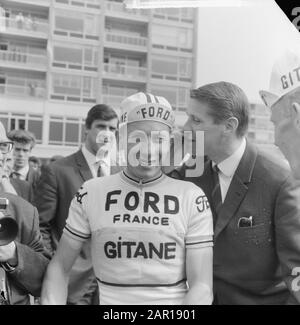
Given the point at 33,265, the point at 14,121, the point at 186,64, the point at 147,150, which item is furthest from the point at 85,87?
the point at 33,265

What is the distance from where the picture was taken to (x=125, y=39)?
1617 millimetres

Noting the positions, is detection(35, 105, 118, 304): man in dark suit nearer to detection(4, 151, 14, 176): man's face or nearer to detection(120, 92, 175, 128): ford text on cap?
detection(4, 151, 14, 176): man's face

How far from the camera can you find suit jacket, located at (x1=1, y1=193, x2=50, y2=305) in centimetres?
114

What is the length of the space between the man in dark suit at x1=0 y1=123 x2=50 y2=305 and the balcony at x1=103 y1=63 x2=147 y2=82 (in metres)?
0.62

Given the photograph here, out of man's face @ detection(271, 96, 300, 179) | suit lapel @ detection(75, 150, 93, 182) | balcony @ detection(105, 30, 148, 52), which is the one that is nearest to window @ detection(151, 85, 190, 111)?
balcony @ detection(105, 30, 148, 52)

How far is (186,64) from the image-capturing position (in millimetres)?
1547

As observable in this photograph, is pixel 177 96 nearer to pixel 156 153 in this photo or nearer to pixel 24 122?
pixel 156 153

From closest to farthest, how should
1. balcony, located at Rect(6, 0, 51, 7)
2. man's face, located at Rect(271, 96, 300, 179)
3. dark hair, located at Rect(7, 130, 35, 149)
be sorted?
man's face, located at Rect(271, 96, 300, 179) < balcony, located at Rect(6, 0, 51, 7) < dark hair, located at Rect(7, 130, 35, 149)

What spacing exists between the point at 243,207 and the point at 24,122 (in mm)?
933

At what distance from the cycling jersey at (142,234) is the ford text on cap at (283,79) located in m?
0.38

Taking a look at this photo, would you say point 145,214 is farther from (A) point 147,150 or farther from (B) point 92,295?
(B) point 92,295

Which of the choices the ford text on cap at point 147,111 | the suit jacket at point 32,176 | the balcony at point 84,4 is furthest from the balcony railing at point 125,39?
A: the suit jacket at point 32,176

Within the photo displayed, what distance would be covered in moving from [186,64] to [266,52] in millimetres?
306

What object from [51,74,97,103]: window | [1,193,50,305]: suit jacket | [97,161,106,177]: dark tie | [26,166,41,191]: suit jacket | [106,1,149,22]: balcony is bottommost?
[1,193,50,305]: suit jacket
